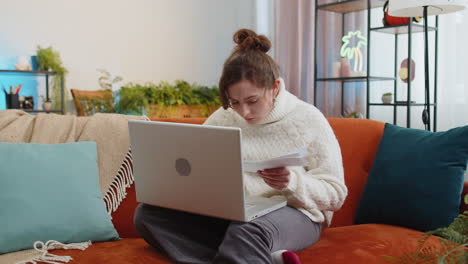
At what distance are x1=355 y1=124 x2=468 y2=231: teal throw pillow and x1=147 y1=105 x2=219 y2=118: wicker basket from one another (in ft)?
8.81

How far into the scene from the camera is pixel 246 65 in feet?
4.83

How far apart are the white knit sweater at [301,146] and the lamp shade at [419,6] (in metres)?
1.13

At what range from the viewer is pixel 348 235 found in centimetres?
150

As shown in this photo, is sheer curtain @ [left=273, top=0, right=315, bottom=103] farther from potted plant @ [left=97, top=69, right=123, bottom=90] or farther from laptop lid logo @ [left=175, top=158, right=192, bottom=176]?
laptop lid logo @ [left=175, top=158, right=192, bottom=176]

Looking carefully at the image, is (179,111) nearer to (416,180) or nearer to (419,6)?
(419,6)

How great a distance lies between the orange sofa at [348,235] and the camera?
4.43 feet

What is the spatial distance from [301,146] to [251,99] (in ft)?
0.72

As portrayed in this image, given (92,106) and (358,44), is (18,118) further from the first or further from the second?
(358,44)

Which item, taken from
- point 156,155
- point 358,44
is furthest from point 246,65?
point 358,44

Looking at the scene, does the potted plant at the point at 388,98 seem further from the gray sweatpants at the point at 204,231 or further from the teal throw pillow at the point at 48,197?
the teal throw pillow at the point at 48,197

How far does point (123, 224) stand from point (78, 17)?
131 inches

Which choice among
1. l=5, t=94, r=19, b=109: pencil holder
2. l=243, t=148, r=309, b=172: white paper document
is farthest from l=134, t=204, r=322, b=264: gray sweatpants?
l=5, t=94, r=19, b=109: pencil holder

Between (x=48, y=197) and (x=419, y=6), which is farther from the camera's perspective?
(x=419, y=6)

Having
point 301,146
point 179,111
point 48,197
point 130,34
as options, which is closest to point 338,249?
point 301,146
